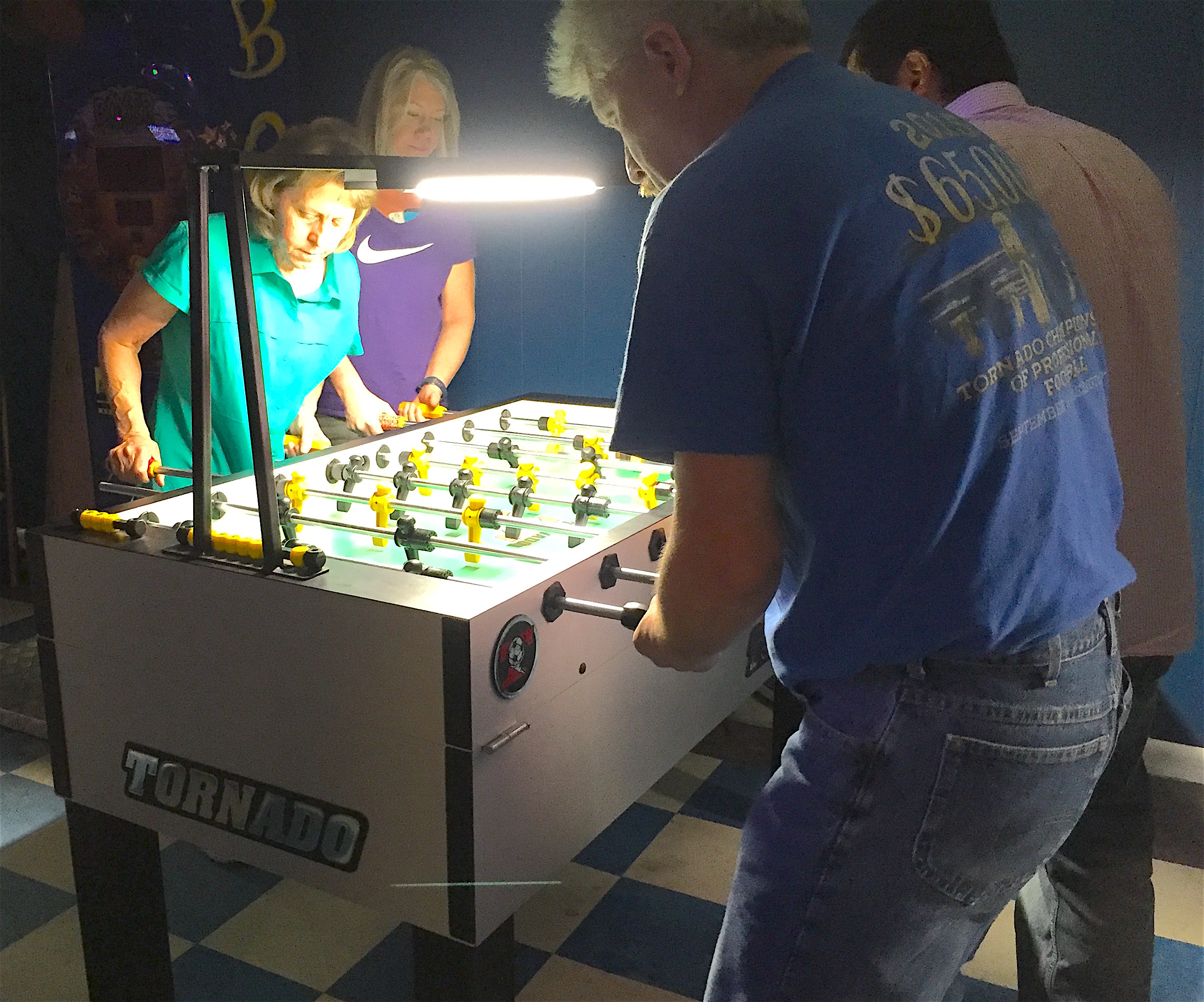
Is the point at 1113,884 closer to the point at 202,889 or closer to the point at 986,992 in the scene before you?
the point at 986,992

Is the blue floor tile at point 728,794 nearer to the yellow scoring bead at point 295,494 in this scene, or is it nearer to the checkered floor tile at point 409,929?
the checkered floor tile at point 409,929

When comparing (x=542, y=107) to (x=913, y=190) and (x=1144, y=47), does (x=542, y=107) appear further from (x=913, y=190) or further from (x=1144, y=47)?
(x=913, y=190)

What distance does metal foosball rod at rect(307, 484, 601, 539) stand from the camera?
181cm

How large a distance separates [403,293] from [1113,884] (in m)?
2.88

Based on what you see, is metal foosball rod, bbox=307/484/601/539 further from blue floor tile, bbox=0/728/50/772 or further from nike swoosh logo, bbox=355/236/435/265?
nike swoosh logo, bbox=355/236/435/265

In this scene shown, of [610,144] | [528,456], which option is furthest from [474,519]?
[610,144]

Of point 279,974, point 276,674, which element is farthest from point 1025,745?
A: point 279,974

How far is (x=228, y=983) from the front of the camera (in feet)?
6.32

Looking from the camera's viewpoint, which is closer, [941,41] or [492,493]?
[941,41]

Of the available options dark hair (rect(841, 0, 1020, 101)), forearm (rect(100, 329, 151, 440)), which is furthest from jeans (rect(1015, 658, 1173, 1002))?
forearm (rect(100, 329, 151, 440))

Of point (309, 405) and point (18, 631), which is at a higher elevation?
point (309, 405)

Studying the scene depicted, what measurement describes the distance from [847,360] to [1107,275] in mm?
676

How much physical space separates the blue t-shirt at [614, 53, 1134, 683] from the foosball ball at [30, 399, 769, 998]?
1.48 feet

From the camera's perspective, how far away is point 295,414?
2.88m
